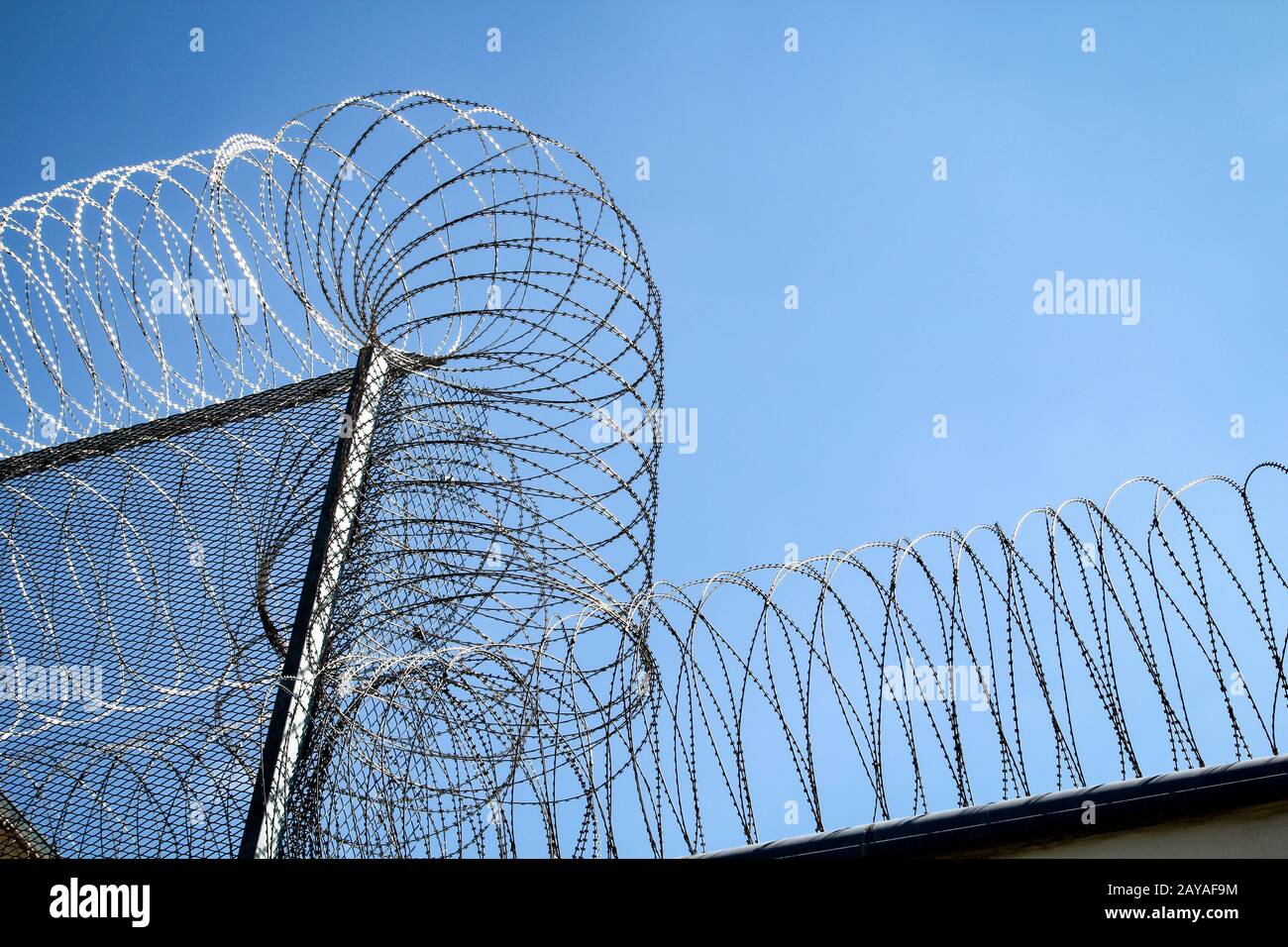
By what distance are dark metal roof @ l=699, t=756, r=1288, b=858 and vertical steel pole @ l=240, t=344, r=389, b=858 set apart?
299cm

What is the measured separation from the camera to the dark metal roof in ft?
14.6

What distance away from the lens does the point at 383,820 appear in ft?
20.5

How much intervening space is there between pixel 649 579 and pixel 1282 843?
3461 millimetres

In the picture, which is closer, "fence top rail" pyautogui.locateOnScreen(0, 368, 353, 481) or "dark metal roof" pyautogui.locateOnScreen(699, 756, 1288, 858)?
"dark metal roof" pyautogui.locateOnScreen(699, 756, 1288, 858)

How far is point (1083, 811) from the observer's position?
4.55 meters

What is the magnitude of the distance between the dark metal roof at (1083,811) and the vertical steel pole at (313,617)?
299 centimetres

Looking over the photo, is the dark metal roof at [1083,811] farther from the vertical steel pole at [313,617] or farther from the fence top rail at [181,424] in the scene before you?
the fence top rail at [181,424]

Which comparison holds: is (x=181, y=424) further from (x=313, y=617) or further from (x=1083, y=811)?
(x=1083, y=811)

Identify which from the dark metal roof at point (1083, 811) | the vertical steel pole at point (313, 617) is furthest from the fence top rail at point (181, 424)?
the dark metal roof at point (1083, 811)

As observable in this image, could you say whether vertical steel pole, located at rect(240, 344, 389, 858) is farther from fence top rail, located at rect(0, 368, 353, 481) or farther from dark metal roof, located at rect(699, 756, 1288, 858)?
dark metal roof, located at rect(699, 756, 1288, 858)

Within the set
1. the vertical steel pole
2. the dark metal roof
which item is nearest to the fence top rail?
the vertical steel pole

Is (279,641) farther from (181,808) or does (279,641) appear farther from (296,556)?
(181,808)
